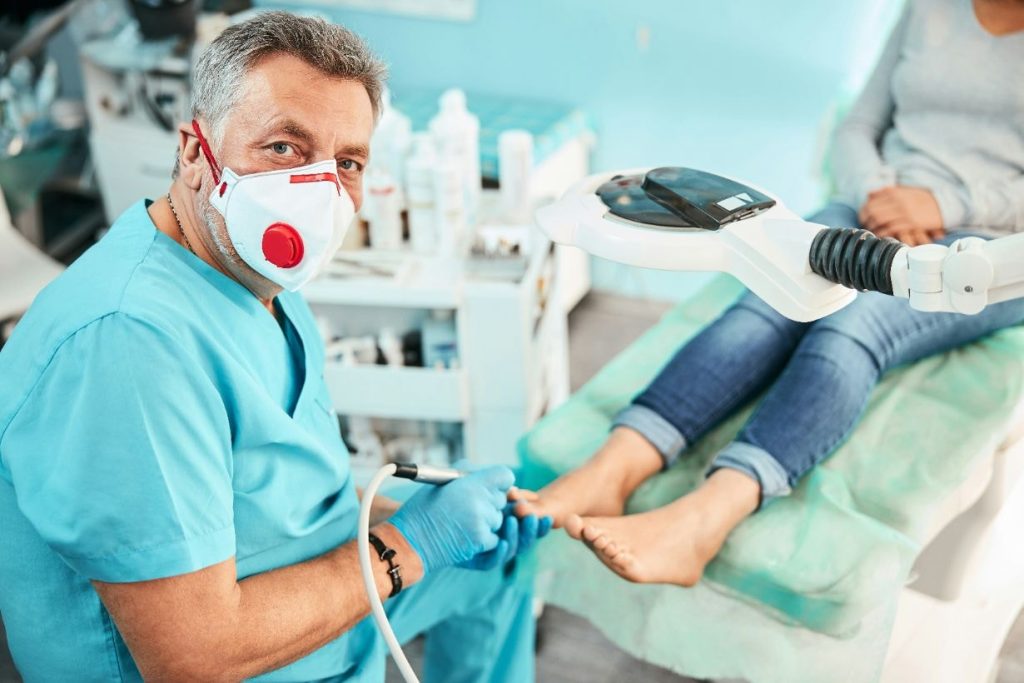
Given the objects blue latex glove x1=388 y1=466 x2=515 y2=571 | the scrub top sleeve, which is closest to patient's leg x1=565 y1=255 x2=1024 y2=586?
blue latex glove x1=388 y1=466 x2=515 y2=571

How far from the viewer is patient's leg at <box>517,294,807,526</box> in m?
1.26

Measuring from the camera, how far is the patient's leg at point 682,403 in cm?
126

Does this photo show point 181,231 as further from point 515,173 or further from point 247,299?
point 515,173

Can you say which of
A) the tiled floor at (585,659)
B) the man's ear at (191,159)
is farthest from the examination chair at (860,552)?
the man's ear at (191,159)

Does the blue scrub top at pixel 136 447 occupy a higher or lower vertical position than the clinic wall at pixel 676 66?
higher

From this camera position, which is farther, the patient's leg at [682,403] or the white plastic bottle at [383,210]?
the white plastic bottle at [383,210]

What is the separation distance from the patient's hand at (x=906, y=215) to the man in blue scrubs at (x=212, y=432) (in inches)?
30.7

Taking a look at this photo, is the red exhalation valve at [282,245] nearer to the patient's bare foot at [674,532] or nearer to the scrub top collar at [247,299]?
the scrub top collar at [247,299]

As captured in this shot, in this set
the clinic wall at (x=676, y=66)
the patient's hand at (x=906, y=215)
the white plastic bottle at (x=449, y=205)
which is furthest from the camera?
the clinic wall at (x=676, y=66)

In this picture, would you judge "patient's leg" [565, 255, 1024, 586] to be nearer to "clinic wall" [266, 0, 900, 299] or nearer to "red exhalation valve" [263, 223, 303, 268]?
"red exhalation valve" [263, 223, 303, 268]

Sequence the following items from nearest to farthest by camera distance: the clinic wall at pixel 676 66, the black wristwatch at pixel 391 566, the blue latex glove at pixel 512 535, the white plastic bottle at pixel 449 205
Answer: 1. the black wristwatch at pixel 391 566
2. the blue latex glove at pixel 512 535
3. the white plastic bottle at pixel 449 205
4. the clinic wall at pixel 676 66

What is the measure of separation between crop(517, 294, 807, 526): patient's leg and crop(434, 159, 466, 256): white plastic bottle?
0.53 m

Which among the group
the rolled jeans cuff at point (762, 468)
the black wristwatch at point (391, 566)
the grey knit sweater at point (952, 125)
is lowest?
the rolled jeans cuff at point (762, 468)

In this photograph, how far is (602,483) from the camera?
4.15 feet
